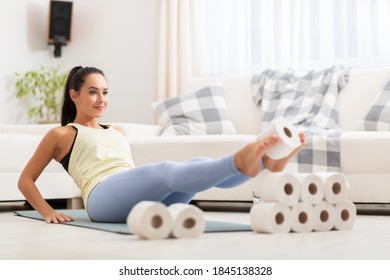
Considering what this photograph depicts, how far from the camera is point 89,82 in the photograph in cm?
256

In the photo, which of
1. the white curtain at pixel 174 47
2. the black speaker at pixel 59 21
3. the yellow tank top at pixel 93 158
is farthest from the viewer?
the black speaker at pixel 59 21

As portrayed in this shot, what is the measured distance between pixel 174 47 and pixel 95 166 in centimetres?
285

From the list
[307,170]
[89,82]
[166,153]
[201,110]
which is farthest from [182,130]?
[89,82]

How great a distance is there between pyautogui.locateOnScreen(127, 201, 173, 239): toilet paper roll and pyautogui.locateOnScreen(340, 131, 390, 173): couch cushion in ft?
5.28

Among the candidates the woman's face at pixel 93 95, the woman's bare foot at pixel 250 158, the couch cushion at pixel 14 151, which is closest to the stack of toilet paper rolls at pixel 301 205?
the woman's bare foot at pixel 250 158

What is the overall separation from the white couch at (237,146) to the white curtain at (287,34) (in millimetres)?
616

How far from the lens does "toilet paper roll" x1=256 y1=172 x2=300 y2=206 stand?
2066 millimetres

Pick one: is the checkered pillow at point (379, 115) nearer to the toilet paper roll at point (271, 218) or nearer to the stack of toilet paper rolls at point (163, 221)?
the toilet paper roll at point (271, 218)

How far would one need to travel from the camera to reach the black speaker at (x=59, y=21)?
5527 millimetres

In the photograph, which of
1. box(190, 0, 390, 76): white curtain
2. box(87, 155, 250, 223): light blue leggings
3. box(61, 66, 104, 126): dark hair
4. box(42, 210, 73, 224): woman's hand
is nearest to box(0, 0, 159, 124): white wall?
box(190, 0, 390, 76): white curtain

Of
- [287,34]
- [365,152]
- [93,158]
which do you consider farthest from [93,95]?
[287,34]

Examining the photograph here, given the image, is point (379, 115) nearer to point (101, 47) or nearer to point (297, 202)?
point (297, 202)

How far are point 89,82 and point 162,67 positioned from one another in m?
2.71

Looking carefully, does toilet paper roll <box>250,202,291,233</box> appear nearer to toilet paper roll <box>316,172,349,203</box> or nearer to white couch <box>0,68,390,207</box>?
toilet paper roll <box>316,172,349,203</box>
